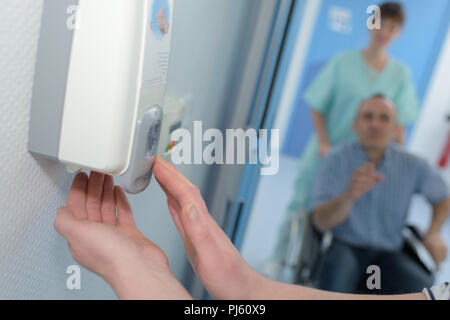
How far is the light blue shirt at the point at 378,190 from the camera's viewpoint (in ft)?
4.35

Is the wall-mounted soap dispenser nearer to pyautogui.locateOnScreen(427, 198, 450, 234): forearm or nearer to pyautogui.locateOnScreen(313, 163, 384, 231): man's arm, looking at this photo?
pyautogui.locateOnScreen(313, 163, 384, 231): man's arm

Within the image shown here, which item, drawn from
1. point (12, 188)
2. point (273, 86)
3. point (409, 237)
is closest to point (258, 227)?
point (409, 237)

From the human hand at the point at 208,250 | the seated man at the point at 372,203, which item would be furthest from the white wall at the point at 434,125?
the human hand at the point at 208,250

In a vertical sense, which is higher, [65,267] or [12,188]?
[12,188]

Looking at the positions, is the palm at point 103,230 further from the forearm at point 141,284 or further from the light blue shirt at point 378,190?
the light blue shirt at point 378,190

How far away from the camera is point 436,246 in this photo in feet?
4.22

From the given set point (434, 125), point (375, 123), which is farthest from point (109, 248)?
point (434, 125)

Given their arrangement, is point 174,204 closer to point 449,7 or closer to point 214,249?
point 214,249

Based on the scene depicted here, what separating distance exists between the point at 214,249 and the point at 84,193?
154mm

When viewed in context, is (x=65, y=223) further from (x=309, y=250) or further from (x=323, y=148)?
(x=323, y=148)

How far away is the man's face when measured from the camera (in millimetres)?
1302

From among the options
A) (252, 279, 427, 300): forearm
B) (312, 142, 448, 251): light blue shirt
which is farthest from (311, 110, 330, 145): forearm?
(252, 279, 427, 300): forearm

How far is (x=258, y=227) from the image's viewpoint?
2.00m

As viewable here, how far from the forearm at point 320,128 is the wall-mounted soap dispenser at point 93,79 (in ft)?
4.03
